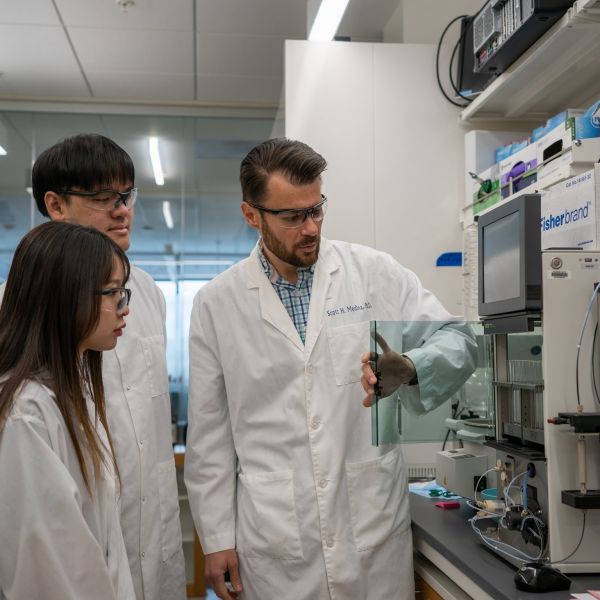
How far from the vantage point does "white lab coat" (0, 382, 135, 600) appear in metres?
1.10

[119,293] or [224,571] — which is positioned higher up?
[119,293]

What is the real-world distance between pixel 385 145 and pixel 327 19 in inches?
20.9

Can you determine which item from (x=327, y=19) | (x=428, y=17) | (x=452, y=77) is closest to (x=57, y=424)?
(x=327, y=19)

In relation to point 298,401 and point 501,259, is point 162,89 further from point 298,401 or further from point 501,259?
point 501,259

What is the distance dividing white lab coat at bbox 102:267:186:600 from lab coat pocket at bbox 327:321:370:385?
0.44 metres

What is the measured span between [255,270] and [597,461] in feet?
2.96

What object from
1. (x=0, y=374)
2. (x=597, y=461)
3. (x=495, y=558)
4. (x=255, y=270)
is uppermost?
(x=255, y=270)

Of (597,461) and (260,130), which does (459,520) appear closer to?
(597,461)

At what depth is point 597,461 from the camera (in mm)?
1369

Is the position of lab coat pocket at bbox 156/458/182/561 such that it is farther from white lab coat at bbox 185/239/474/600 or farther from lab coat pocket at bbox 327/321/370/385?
lab coat pocket at bbox 327/321/370/385

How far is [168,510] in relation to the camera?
1.76m

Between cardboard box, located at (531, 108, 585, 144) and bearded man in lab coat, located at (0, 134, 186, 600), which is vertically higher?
cardboard box, located at (531, 108, 585, 144)

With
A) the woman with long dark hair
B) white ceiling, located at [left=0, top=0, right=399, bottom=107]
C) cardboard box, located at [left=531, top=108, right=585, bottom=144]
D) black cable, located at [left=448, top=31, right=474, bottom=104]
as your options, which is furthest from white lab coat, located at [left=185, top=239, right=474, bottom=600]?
white ceiling, located at [left=0, top=0, right=399, bottom=107]

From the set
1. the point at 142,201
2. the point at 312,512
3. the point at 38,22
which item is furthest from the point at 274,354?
the point at 142,201
